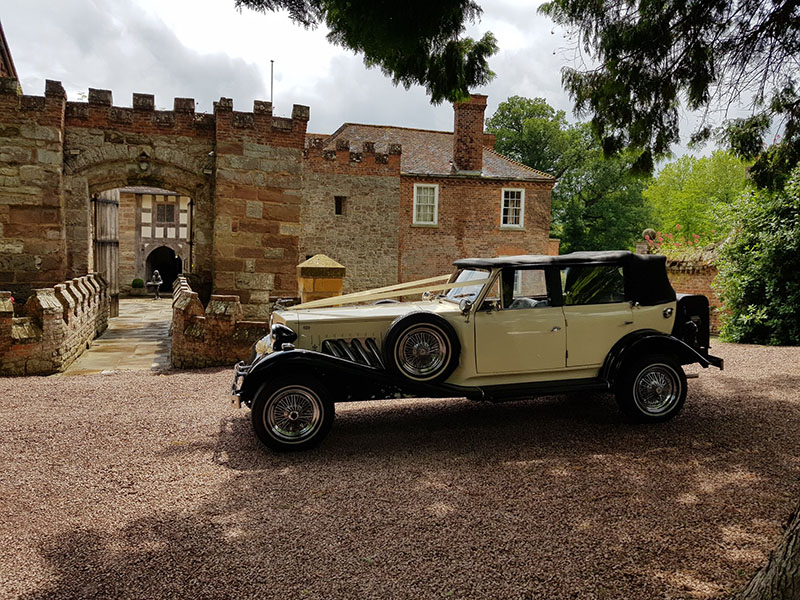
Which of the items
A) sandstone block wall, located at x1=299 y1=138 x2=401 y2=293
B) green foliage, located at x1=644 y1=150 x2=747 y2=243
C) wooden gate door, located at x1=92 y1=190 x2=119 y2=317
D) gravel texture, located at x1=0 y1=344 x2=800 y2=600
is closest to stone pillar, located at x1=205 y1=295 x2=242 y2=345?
gravel texture, located at x1=0 y1=344 x2=800 y2=600

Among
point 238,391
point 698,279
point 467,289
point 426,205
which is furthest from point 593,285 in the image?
point 426,205

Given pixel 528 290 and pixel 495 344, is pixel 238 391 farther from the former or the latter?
pixel 528 290

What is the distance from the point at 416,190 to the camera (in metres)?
24.0

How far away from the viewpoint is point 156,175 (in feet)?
39.8

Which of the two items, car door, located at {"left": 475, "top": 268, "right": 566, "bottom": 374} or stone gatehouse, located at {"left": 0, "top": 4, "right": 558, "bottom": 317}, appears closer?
car door, located at {"left": 475, "top": 268, "right": 566, "bottom": 374}

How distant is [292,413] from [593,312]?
3205 millimetres

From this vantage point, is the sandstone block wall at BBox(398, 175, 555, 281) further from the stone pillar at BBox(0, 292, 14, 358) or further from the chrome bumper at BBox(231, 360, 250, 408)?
the chrome bumper at BBox(231, 360, 250, 408)

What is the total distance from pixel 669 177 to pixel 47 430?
44.9 m

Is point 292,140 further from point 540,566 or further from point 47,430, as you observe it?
point 540,566

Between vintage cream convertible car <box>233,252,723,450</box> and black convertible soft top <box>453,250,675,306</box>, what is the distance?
0.01 m

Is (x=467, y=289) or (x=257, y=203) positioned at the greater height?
(x=257, y=203)

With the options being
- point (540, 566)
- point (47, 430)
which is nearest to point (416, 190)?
point (47, 430)

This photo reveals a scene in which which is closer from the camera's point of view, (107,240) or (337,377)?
(337,377)

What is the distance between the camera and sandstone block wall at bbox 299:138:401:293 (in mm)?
22672
